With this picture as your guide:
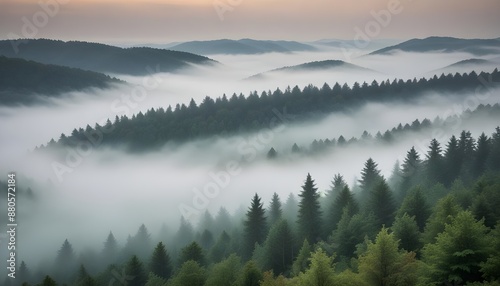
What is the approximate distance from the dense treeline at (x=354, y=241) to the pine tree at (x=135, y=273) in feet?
0.35

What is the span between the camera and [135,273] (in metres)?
54.0

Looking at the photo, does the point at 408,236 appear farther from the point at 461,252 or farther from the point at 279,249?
the point at 279,249

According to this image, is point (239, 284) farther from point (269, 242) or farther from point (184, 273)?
point (269, 242)

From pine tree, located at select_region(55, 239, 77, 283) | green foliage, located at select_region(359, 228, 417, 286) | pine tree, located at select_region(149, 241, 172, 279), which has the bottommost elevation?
pine tree, located at select_region(55, 239, 77, 283)

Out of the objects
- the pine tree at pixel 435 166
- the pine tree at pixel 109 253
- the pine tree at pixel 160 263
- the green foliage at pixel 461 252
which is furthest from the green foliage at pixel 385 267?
the pine tree at pixel 109 253

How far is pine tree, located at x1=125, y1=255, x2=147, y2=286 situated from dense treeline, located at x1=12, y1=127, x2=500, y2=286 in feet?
0.35

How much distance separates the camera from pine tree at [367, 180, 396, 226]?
5678 cm

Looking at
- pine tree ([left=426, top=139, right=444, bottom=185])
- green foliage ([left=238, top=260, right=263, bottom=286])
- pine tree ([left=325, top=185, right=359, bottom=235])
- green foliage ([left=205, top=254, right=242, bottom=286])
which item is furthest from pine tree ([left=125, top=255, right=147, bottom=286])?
pine tree ([left=426, top=139, right=444, bottom=185])

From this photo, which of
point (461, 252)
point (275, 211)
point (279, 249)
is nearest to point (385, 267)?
point (461, 252)

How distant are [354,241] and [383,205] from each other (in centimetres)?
1226

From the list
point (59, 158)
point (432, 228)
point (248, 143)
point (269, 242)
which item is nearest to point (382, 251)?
point (432, 228)

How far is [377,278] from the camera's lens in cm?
2783

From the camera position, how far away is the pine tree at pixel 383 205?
186ft

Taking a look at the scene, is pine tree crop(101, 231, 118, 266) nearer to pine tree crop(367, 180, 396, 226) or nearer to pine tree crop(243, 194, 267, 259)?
pine tree crop(243, 194, 267, 259)
